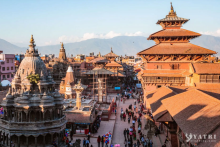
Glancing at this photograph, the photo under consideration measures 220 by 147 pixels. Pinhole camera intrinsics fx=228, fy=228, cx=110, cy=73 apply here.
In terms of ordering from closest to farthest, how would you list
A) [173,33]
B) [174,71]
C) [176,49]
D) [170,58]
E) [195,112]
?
[195,112] → [174,71] → [176,49] → [170,58] → [173,33]

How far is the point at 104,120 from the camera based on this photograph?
2841 cm

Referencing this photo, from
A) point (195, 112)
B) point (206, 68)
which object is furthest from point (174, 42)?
point (195, 112)

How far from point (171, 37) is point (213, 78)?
1012 centimetres

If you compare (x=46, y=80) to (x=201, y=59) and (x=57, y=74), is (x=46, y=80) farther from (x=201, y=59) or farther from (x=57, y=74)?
(x=57, y=74)

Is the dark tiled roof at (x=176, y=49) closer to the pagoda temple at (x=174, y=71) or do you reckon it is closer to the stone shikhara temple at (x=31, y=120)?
the pagoda temple at (x=174, y=71)

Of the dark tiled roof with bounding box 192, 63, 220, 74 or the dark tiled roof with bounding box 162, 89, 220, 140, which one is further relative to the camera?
the dark tiled roof with bounding box 192, 63, 220, 74

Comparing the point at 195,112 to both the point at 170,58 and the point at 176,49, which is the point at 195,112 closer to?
the point at 170,58

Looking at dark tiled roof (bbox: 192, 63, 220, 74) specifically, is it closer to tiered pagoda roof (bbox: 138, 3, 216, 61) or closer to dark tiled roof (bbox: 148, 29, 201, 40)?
tiered pagoda roof (bbox: 138, 3, 216, 61)

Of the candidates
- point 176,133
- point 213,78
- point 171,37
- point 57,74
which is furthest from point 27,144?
point 57,74

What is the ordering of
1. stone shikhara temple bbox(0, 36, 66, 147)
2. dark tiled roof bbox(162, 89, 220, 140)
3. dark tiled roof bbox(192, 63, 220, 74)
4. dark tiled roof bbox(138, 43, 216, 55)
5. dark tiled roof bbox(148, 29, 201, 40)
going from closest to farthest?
dark tiled roof bbox(162, 89, 220, 140) < stone shikhara temple bbox(0, 36, 66, 147) < dark tiled roof bbox(192, 63, 220, 74) < dark tiled roof bbox(138, 43, 216, 55) < dark tiled roof bbox(148, 29, 201, 40)

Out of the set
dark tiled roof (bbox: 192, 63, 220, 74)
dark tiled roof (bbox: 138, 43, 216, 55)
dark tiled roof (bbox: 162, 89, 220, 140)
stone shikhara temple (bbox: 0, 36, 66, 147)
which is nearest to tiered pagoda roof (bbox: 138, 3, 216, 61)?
dark tiled roof (bbox: 138, 43, 216, 55)

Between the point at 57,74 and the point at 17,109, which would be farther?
the point at 57,74

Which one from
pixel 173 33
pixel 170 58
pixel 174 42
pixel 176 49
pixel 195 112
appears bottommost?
pixel 195 112

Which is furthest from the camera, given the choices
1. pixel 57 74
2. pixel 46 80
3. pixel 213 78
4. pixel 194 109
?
pixel 57 74
